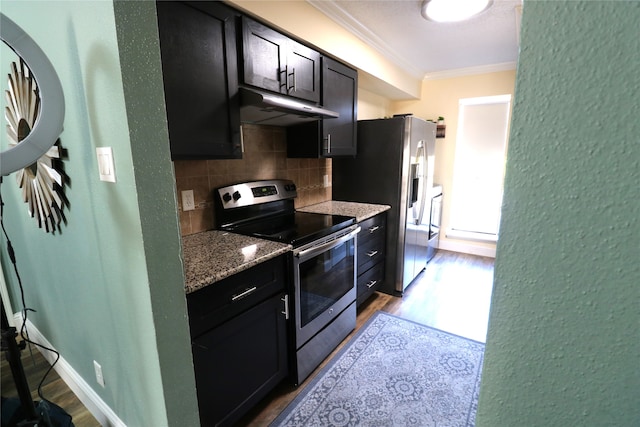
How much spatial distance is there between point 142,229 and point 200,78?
855 mm

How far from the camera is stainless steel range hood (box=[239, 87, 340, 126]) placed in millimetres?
1502

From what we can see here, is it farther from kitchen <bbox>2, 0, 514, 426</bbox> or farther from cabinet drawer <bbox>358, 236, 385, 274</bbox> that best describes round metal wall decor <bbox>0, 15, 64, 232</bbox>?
cabinet drawer <bbox>358, 236, 385, 274</bbox>

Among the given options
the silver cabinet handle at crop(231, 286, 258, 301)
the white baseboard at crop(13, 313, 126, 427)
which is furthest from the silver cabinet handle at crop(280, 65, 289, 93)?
the white baseboard at crop(13, 313, 126, 427)

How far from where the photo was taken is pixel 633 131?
0.30m

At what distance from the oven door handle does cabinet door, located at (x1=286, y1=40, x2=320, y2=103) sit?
3.18 ft

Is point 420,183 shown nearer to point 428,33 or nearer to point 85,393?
point 428,33

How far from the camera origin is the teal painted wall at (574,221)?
11.9 inches

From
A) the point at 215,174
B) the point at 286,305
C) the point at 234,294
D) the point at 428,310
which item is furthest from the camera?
the point at 428,310

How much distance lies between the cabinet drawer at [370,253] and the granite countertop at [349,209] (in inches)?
9.5

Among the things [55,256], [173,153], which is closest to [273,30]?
[173,153]

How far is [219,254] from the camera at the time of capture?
1.44 m

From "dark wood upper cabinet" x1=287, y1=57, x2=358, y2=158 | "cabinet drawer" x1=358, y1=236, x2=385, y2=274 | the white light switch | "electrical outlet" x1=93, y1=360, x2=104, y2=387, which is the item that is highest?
"dark wood upper cabinet" x1=287, y1=57, x2=358, y2=158

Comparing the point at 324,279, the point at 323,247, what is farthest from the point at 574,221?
the point at 324,279

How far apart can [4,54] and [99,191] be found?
98 cm
